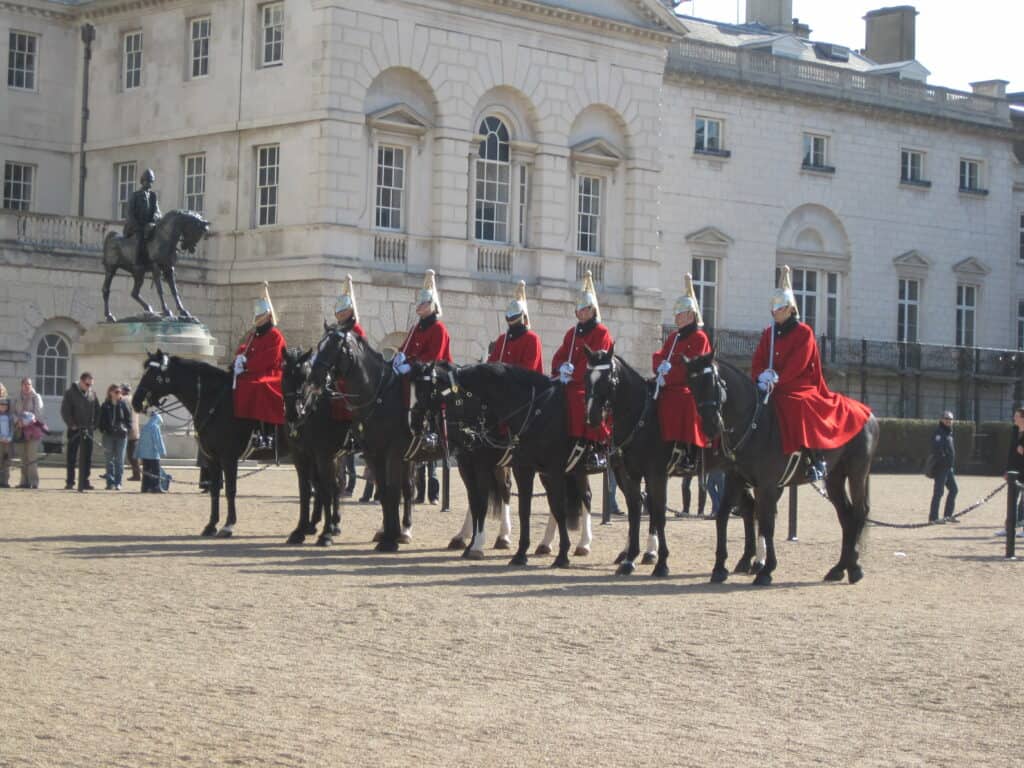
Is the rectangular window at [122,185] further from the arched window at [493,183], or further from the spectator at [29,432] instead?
the spectator at [29,432]

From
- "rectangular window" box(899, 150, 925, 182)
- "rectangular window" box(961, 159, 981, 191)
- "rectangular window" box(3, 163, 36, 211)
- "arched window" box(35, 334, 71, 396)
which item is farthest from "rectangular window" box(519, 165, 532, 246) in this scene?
"rectangular window" box(961, 159, 981, 191)

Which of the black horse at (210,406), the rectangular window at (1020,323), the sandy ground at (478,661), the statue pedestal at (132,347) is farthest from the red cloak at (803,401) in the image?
the rectangular window at (1020,323)

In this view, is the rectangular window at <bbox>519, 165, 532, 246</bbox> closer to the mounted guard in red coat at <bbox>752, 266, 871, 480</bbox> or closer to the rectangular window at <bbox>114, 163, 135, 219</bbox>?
the rectangular window at <bbox>114, 163, 135, 219</bbox>

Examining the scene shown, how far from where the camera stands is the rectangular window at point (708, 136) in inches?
2277

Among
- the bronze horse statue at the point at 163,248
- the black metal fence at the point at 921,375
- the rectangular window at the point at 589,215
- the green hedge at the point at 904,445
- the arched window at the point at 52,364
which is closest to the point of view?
the bronze horse statue at the point at 163,248

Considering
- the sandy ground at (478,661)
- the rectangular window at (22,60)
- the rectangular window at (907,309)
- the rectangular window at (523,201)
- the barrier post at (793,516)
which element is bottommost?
the sandy ground at (478,661)

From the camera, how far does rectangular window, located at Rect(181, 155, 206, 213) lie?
4706 cm

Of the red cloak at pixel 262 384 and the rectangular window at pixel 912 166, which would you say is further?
the rectangular window at pixel 912 166

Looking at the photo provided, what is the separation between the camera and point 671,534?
24.0m

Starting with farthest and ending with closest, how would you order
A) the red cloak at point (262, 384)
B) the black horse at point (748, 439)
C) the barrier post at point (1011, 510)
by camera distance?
1. the barrier post at point (1011, 510)
2. the red cloak at point (262, 384)
3. the black horse at point (748, 439)

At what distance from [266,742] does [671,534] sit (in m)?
14.7

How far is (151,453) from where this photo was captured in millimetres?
30141

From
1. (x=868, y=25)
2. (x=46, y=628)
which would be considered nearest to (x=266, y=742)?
(x=46, y=628)

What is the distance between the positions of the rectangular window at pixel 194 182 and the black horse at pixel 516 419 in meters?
29.2
